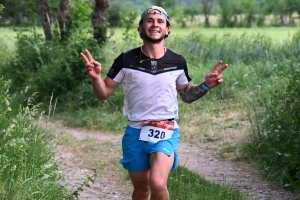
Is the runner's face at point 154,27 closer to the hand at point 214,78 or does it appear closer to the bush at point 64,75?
the hand at point 214,78

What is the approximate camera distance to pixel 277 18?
4244 centimetres

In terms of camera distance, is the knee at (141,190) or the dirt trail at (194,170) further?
the dirt trail at (194,170)

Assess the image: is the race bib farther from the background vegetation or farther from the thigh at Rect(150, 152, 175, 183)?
the background vegetation

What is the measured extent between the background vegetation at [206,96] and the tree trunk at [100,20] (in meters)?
0.20

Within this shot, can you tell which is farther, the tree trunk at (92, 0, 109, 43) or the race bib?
the tree trunk at (92, 0, 109, 43)

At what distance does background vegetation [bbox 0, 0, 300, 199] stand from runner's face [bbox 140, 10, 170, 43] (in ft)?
4.65

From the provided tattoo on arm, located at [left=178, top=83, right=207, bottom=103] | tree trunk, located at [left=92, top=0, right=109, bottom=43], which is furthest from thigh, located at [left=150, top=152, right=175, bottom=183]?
tree trunk, located at [left=92, top=0, right=109, bottom=43]

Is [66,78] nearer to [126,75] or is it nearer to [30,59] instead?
[30,59]

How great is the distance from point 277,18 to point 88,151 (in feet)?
113

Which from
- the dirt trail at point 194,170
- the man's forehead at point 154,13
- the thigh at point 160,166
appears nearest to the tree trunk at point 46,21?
the dirt trail at point 194,170

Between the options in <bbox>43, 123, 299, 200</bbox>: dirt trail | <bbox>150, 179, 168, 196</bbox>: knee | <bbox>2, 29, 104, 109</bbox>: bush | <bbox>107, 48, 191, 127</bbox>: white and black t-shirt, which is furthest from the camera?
<bbox>2, 29, 104, 109</bbox>: bush

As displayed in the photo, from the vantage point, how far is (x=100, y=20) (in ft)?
47.8

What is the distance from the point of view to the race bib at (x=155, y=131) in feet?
16.6

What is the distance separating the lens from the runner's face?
5289mm
